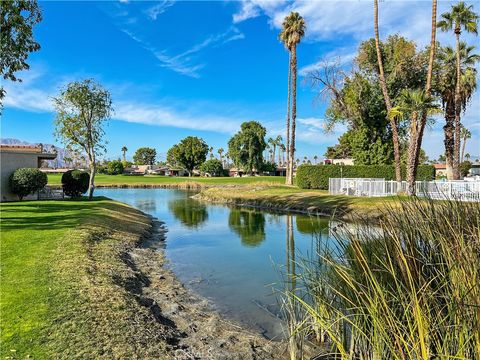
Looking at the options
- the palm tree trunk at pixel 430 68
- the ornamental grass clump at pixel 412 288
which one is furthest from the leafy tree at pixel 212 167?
the ornamental grass clump at pixel 412 288

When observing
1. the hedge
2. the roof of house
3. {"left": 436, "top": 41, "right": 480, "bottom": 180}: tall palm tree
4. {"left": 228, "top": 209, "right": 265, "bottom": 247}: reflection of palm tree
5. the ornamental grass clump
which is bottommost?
{"left": 228, "top": 209, "right": 265, "bottom": 247}: reflection of palm tree

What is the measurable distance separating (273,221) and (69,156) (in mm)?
16804

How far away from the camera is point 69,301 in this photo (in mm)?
5512

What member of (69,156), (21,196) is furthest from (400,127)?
(21,196)

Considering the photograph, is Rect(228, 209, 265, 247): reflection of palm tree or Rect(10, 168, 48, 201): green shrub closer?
Rect(228, 209, 265, 247): reflection of palm tree

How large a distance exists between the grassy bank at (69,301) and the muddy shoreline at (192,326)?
0.31 meters

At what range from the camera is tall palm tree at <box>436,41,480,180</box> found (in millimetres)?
30609

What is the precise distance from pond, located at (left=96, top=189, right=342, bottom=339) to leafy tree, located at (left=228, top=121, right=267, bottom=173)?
56.7m

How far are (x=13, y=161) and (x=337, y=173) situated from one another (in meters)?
27.6

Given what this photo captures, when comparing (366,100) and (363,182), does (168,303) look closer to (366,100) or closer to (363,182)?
(363,182)

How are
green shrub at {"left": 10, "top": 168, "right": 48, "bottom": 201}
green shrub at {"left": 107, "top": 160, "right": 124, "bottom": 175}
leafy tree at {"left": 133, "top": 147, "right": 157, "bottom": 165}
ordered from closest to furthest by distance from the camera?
green shrub at {"left": 10, "top": 168, "right": 48, "bottom": 201}
green shrub at {"left": 107, "top": 160, "right": 124, "bottom": 175}
leafy tree at {"left": 133, "top": 147, "right": 157, "bottom": 165}

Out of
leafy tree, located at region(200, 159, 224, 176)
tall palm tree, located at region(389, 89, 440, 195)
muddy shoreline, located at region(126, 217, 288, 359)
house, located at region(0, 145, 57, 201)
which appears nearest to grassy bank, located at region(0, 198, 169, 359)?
Answer: muddy shoreline, located at region(126, 217, 288, 359)

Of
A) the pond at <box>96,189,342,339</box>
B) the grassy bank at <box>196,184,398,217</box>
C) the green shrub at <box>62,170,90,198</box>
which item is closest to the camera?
the pond at <box>96,189,342,339</box>

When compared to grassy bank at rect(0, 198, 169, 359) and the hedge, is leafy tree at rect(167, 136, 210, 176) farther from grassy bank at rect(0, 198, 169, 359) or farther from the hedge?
grassy bank at rect(0, 198, 169, 359)
